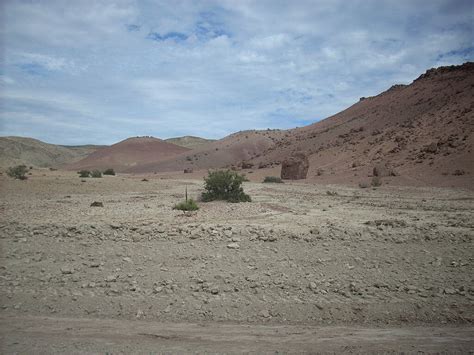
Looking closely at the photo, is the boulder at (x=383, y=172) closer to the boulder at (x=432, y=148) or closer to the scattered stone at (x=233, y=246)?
the boulder at (x=432, y=148)

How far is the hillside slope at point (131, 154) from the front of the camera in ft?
298

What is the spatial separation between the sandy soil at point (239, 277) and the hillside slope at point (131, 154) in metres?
80.3

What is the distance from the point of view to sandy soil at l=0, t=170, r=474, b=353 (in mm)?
5312

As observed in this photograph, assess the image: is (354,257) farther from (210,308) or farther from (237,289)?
(210,308)

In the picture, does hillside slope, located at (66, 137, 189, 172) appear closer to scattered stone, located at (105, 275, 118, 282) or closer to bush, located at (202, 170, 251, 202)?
bush, located at (202, 170, 251, 202)

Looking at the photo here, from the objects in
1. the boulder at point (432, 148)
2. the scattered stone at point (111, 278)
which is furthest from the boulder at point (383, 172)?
the scattered stone at point (111, 278)

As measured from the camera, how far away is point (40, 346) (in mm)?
4500

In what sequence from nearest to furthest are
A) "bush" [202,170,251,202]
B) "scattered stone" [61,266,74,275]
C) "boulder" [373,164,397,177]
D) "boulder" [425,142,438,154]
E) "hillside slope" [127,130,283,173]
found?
"scattered stone" [61,266,74,275] < "bush" [202,170,251,202] < "boulder" [373,164,397,177] < "boulder" [425,142,438,154] < "hillside slope" [127,130,283,173]

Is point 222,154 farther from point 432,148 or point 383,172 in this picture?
point 383,172

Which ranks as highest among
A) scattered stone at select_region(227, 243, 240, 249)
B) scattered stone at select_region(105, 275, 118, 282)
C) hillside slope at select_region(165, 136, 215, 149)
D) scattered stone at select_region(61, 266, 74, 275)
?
hillside slope at select_region(165, 136, 215, 149)

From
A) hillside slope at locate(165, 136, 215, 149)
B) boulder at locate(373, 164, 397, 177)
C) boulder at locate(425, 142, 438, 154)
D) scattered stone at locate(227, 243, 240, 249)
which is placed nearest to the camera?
scattered stone at locate(227, 243, 240, 249)

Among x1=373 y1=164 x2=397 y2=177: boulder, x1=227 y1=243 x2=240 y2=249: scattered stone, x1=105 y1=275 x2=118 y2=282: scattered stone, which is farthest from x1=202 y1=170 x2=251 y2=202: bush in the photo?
x1=373 y1=164 x2=397 y2=177: boulder

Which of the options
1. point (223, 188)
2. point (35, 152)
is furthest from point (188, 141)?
point (223, 188)

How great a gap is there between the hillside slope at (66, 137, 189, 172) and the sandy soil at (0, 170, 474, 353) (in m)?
80.3
